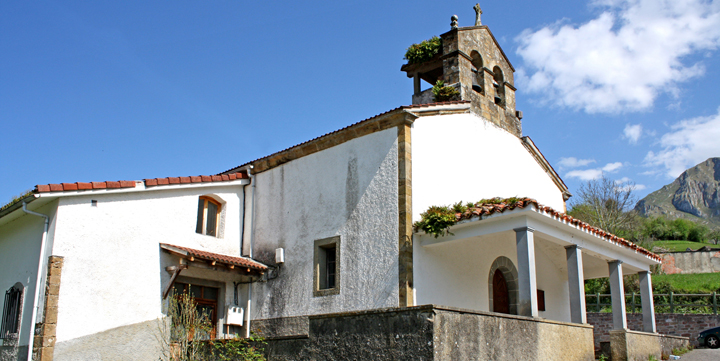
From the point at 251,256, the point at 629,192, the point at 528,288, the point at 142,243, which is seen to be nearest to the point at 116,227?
the point at 142,243

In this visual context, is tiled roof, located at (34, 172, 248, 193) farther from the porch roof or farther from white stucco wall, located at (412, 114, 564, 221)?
the porch roof

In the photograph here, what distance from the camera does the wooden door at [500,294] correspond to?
42.0 feet

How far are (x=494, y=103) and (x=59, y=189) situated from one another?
10263mm

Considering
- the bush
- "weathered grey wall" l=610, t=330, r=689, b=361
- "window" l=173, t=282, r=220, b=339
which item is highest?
the bush

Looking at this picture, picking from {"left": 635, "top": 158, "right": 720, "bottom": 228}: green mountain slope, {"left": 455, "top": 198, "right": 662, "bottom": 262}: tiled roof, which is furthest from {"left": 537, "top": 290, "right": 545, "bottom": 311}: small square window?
{"left": 635, "top": 158, "right": 720, "bottom": 228}: green mountain slope

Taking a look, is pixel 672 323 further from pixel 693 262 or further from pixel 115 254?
pixel 693 262

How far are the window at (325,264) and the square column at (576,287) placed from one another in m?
4.84

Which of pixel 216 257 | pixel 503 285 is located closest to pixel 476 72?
pixel 503 285

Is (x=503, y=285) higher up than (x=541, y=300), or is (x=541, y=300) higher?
(x=503, y=285)

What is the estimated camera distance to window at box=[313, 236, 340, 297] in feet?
38.9

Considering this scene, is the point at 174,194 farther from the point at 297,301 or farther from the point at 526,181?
the point at 526,181

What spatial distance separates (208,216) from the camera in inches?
523

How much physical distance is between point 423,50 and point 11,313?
11.4 m

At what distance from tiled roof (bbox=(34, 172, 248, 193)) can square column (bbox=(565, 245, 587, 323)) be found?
8.11 metres
